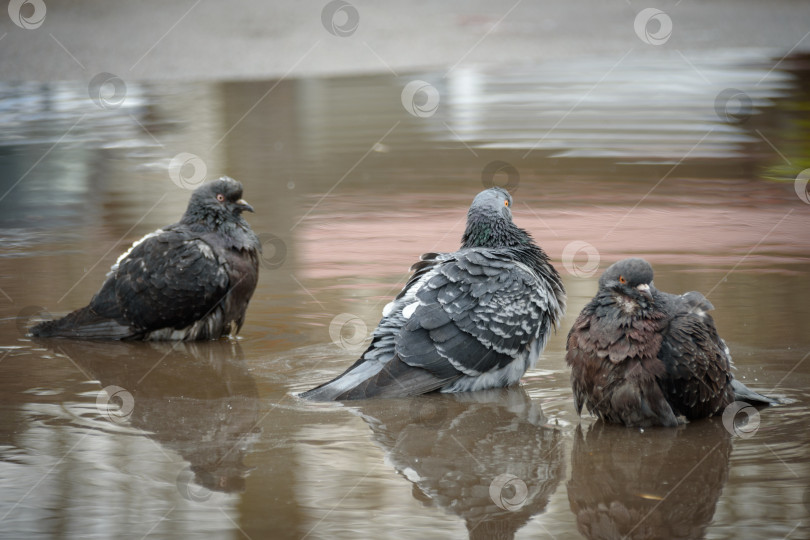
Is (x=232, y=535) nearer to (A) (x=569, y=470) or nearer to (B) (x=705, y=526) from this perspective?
(A) (x=569, y=470)

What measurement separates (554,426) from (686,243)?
3.79 metres

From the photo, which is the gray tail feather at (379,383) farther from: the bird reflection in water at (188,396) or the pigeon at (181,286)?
the pigeon at (181,286)

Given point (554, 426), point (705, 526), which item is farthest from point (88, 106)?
point (705, 526)

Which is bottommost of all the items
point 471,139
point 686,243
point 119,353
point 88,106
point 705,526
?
point 705,526

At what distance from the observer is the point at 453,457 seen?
15.7ft

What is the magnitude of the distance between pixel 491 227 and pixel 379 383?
1338 mm

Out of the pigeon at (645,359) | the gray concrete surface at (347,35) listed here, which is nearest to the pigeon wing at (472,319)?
the pigeon at (645,359)

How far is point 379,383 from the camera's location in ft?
18.2

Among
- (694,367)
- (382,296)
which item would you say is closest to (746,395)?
(694,367)

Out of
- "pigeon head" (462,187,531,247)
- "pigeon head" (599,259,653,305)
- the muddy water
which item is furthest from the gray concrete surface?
"pigeon head" (599,259,653,305)

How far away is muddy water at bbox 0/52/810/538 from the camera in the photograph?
432cm

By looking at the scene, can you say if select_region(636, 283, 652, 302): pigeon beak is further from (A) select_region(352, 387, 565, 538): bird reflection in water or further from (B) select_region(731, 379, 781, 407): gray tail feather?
(A) select_region(352, 387, 565, 538): bird reflection in water

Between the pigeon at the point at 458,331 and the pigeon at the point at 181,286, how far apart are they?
1.34 meters

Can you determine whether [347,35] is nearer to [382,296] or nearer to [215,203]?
[382,296]
